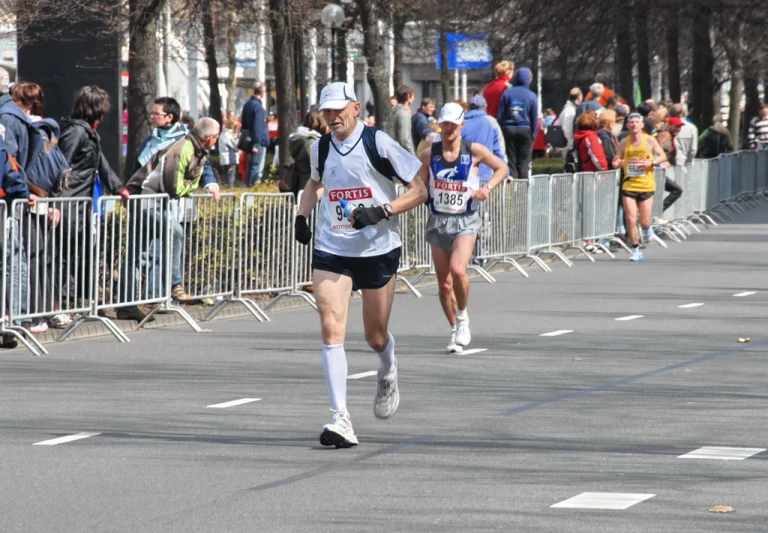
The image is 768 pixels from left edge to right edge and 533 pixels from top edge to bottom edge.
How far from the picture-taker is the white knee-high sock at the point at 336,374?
7598 millimetres

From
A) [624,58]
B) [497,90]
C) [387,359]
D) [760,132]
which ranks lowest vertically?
[387,359]

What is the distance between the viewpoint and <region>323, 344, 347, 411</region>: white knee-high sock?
299 inches

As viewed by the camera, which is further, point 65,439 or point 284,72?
point 284,72

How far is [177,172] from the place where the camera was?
13.3 m

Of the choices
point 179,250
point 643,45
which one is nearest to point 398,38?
point 643,45

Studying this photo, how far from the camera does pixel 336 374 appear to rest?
7.62 m

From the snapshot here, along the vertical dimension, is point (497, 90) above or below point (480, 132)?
above

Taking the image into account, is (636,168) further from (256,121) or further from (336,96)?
(336,96)

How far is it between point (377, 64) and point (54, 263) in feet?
48.0

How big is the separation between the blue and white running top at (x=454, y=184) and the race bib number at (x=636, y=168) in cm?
932

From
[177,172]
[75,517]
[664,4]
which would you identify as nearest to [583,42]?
[664,4]

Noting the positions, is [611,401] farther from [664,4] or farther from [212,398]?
[664,4]

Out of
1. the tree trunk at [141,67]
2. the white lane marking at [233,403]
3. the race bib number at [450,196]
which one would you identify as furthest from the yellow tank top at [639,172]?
the white lane marking at [233,403]

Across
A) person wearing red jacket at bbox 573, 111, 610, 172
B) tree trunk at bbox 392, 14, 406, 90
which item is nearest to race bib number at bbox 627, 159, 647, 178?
person wearing red jacket at bbox 573, 111, 610, 172
